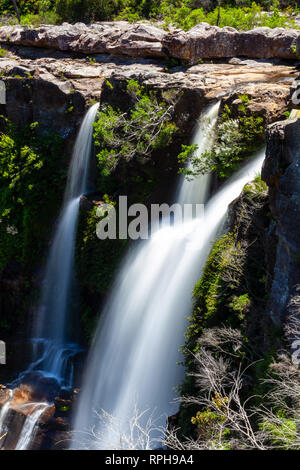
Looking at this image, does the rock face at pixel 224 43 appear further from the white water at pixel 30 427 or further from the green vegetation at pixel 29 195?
the white water at pixel 30 427

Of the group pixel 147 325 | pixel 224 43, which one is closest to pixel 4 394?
pixel 147 325

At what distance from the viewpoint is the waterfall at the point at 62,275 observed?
1639 centimetres

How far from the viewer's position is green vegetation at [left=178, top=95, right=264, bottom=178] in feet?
41.7

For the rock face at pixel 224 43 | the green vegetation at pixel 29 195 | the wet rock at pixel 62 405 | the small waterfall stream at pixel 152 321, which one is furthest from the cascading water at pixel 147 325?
the rock face at pixel 224 43

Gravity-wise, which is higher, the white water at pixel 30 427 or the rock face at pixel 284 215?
the rock face at pixel 284 215

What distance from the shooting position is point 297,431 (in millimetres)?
6773

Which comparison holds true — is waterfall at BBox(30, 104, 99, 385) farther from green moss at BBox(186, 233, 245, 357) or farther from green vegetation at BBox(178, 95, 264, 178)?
green moss at BBox(186, 233, 245, 357)

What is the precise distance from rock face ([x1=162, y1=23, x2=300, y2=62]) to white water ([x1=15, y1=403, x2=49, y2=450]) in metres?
15.1

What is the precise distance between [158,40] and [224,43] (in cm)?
340

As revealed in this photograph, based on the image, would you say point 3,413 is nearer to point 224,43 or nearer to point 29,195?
point 29,195

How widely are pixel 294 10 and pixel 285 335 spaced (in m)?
20.5

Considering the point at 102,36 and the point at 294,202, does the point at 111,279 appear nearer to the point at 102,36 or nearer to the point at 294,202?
the point at 294,202

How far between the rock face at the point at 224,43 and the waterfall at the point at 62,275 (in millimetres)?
4707
